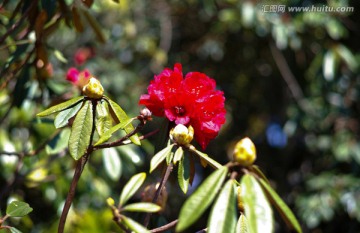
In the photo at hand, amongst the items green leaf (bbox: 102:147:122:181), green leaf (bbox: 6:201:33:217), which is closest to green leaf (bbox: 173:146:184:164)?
green leaf (bbox: 6:201:33:217)

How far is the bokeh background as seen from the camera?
189cm

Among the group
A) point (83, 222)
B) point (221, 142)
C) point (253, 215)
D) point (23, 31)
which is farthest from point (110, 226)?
point (221, 142)

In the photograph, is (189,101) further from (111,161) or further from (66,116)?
(111,161)

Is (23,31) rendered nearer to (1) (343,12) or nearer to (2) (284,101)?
(1) (343,12)

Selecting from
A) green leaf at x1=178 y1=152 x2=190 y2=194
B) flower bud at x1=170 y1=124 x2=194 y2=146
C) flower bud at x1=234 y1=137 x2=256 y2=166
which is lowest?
green leaf at x1=178 y1=152 x2=190 y2=194

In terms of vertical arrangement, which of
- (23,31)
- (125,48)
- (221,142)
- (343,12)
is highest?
(23,31)

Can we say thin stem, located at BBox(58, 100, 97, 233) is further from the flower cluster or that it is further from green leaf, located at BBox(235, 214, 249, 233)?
green leaf, located at BBox(235, 214, 249, 233)

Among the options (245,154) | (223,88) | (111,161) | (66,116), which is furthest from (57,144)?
(223,88)

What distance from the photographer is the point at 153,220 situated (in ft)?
3.60

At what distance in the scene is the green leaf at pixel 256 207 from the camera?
1.98 ft

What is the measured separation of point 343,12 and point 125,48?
1617 mm

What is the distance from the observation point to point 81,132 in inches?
33.1

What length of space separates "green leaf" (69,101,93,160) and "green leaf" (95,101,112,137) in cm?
1

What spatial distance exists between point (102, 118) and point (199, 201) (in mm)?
294
